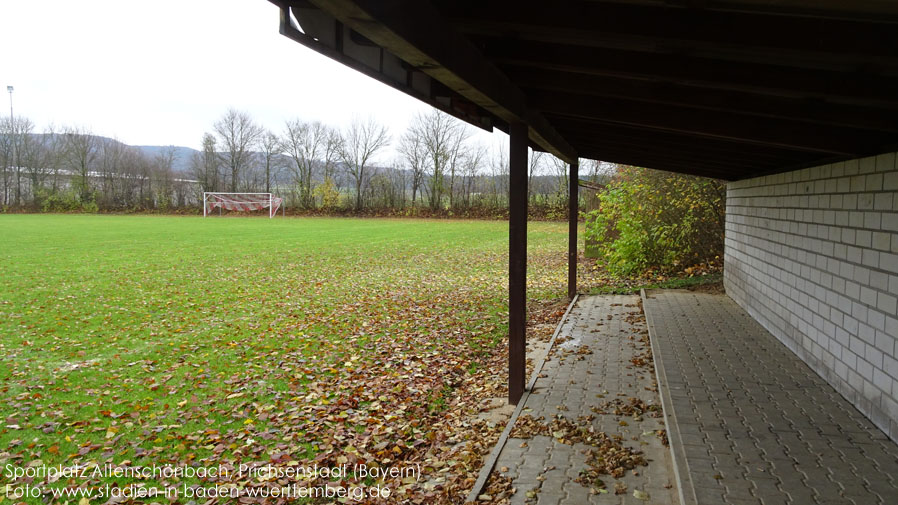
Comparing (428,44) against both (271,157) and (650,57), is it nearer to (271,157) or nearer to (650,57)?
(650,57)

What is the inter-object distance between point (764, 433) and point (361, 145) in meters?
49.1

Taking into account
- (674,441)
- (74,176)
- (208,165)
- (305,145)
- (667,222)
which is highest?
(305,145)

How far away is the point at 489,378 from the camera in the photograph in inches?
266

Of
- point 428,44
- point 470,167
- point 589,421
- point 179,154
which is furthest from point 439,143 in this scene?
point 428,44

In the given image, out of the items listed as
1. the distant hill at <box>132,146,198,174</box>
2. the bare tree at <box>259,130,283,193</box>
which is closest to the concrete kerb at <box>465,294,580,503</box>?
the bare tree at <box>259,130,283,193</box>

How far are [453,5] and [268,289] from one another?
10632mm

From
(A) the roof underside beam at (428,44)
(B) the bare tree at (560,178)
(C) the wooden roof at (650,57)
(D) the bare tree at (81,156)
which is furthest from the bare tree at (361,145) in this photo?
(A) the roof underside beam at (428,44)

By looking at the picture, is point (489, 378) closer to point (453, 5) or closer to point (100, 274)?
point (453, 5)

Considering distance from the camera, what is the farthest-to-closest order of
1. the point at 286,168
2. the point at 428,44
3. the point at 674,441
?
the point at 286,168, the point at 674,441, the point at 428,44

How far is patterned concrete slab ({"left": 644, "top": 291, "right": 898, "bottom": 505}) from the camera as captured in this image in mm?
3574

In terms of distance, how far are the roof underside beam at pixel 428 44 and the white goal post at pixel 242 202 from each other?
44978 mm

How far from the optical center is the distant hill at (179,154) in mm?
53253

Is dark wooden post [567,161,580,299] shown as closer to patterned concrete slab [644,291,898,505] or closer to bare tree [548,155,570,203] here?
patterned concrete slab [644,291,898,505]

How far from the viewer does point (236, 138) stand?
53.8m
